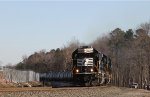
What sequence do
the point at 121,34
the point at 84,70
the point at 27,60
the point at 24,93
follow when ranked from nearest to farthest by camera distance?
1. the point at 24,93
2. the point at 84,70
3. the point at 121,34
4. the point at 27,60

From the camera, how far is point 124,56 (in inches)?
4117

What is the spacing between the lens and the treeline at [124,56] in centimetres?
9588

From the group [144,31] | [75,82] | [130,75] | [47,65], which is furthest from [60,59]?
[75,82]

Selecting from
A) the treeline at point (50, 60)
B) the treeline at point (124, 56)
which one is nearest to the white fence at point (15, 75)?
the treeline at point (124, 56)

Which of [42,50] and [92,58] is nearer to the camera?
[92,58]

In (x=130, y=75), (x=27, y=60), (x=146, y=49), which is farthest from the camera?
(x=27, y=60)

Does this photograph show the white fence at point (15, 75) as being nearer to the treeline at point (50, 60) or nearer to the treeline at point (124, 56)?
the treeline at point (124, 56)

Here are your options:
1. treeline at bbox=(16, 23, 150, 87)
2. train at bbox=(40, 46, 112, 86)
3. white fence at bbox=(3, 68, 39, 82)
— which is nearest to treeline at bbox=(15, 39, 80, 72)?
treeline at bbox=(16, 23, 150, 87)

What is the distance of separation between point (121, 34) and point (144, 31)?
104 ft

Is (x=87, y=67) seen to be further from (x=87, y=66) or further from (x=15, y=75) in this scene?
(x=15, y=75)

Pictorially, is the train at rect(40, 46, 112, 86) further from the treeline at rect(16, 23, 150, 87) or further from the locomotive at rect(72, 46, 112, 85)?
the treeline at rect(16, 23, 150, 87)

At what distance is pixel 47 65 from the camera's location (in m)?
146

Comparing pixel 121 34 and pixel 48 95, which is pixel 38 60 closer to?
pixel 121 34

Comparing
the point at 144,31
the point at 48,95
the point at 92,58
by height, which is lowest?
the point at 48,95
